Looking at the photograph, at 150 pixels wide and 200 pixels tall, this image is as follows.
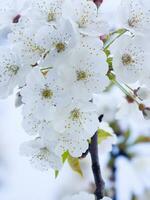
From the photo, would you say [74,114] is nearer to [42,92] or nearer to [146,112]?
[42,92]

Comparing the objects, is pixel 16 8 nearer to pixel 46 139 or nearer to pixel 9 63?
pixel 9 63

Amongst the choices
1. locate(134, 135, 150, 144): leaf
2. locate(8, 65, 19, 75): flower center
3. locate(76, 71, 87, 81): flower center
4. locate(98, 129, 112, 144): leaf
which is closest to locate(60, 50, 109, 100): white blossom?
locate(76, 71, 87, 81): flower center

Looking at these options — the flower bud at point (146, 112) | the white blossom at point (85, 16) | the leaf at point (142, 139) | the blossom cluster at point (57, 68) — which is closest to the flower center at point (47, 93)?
the blossom cluster at point (57, 68)

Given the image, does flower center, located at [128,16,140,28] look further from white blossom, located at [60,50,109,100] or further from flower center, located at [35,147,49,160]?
flower center, located at [35,147,49,160]

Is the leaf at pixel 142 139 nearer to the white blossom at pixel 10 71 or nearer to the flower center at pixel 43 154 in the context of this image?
the flower center at pixel 43 154

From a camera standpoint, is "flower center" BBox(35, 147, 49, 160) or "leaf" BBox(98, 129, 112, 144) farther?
"leaf" BBox(98, 129, 112, 144)

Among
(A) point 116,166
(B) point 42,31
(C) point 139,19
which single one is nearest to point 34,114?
(B) point 42,31

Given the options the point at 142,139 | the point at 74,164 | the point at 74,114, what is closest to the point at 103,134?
the point at 74,164

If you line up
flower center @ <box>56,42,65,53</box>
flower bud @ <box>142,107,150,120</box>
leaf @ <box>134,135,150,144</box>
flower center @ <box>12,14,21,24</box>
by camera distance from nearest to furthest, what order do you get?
1. flower center @ <box>56,42,65,53</box>
2. flower center @ <box>12,14,21,24</box>
3. flower bud @ <box>142,107,150,120</box>
4. leaf @ <box>134,135,150,144</box>
